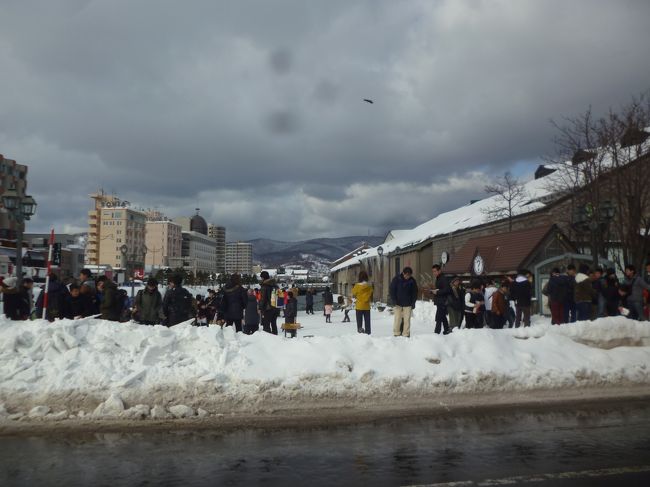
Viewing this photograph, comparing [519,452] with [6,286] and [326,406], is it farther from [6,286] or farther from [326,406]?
[6,286]

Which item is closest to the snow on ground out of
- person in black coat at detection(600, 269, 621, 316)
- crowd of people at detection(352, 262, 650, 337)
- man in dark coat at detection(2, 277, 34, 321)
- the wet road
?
the wet road

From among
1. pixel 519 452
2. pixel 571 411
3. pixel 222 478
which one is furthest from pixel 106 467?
pixel 571 411

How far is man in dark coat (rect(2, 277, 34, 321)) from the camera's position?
44.6 feet

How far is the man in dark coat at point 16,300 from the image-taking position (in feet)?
44.6

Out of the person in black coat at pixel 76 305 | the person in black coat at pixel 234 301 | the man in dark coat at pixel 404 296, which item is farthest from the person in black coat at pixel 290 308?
the person in black coat at pixel 76 305

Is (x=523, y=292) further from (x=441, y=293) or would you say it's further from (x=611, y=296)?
(x=441, y=293)

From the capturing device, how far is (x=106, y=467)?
220 inches

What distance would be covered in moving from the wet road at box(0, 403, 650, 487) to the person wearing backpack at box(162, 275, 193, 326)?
16.4 ft

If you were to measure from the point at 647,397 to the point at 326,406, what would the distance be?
205 inches

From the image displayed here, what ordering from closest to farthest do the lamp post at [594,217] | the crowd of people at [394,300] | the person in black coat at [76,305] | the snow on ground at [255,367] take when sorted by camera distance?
the snow on ground at [255,367] < the crowd of people at [394,300] < the person in black coat at [76,305] < the lamp post at [594,217]

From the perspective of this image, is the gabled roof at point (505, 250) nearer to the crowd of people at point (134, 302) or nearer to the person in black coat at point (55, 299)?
the crowd of people at point (134, 302)

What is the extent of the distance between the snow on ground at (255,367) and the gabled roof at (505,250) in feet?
32.6

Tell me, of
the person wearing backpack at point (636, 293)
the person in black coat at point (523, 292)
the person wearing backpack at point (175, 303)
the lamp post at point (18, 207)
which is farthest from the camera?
the lamp post at point (18, 207)

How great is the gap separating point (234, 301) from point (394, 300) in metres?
3.74
